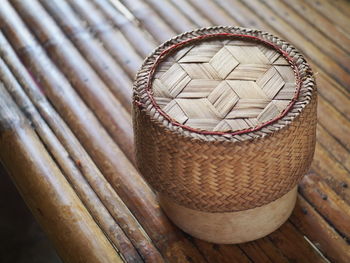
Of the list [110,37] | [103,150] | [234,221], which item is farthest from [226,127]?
[110,37]

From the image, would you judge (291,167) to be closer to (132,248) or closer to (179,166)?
(179,166)

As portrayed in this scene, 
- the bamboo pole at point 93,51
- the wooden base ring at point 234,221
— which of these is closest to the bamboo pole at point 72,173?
the wooden base ring at point 234,221

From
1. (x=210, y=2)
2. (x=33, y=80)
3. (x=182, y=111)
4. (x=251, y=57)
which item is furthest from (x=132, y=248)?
(x=210, y=2)

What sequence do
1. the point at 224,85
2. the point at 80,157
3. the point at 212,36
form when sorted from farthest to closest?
1. the point at 80,157
2. the point at 212,36
3. the point at 224,85

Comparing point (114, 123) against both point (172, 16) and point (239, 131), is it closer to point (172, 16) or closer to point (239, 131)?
point (172, 16)

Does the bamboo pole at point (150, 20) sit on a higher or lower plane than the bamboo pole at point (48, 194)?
higher

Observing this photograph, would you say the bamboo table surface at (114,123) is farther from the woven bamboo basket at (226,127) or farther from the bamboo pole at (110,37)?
the woven bamboo basket at (226,127)

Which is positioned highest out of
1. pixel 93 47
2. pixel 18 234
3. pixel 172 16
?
pixel 172 16

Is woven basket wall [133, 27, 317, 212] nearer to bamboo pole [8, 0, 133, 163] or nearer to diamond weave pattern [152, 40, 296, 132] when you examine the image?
diamond weave pattern [152, 40, 296, 132]
